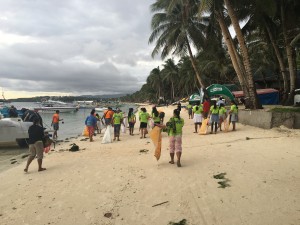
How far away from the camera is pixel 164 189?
5.82 metres

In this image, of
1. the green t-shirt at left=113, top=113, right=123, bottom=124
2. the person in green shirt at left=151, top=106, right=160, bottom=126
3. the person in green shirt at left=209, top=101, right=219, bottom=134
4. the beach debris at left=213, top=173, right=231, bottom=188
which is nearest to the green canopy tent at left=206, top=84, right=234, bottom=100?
the person in green shirt at left=209, top=101, right=219, bottom=134

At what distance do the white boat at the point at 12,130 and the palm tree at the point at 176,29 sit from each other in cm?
1566

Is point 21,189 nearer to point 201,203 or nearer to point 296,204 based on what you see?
point 201,203

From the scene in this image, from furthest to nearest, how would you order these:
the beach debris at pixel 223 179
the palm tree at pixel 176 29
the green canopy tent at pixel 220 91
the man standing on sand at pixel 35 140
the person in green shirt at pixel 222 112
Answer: the palm tree at pixel 176 29, the green canopy tent at pixel 220 91, the person in green shirt at pixel 222 112, the man standing on sand at pixel 35 140, the beach debris at pixel 223 179

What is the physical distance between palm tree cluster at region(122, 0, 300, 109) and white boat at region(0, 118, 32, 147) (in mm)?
10832

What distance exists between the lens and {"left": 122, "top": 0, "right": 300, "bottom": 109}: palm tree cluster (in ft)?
49.4

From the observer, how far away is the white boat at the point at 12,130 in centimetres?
1391

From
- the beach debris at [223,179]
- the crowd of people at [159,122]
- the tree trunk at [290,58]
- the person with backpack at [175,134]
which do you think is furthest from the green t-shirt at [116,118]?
the tree trunk at [290,58]

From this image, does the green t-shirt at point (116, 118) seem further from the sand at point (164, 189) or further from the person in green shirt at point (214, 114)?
the person in green shirt at point (214, 114)

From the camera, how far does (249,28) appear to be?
2130 centimetres

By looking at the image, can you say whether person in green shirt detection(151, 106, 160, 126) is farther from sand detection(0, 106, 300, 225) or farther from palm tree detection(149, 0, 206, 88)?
palm tree detection(149, 0, 206, 88)

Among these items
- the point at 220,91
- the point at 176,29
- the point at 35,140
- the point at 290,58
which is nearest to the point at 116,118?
the point at 35,140

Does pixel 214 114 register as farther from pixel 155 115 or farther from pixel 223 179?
pixel 223 179

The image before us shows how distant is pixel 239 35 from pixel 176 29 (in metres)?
11.8
